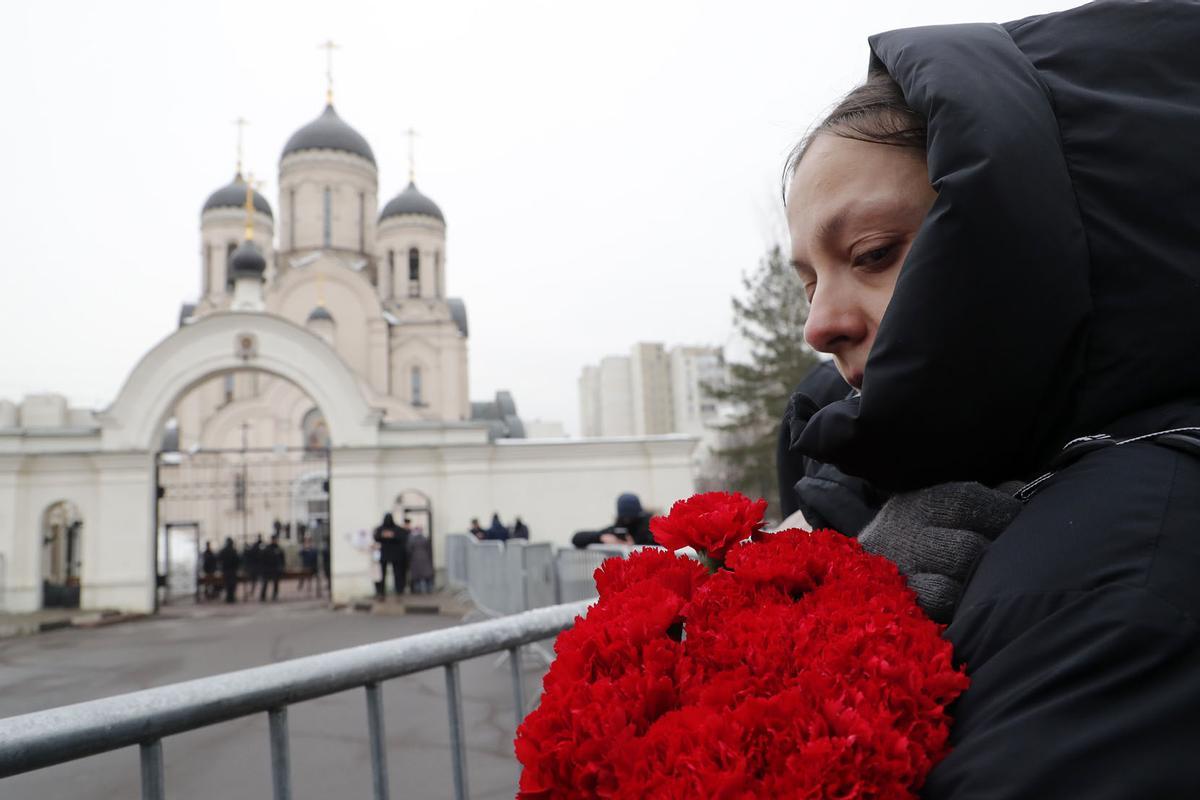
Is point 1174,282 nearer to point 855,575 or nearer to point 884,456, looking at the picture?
point 884,456

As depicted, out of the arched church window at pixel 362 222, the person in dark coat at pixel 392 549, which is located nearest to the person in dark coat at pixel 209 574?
the person in dark coat at pixel 392 549

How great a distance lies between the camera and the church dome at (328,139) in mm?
36656

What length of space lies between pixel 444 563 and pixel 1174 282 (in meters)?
19.1

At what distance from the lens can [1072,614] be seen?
692 millimetres

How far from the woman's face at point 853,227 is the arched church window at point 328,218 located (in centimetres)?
3861

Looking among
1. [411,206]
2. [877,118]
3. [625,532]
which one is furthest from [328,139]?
[877,118]

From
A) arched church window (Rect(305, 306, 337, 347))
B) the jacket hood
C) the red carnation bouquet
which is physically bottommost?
the red carnation bouquet

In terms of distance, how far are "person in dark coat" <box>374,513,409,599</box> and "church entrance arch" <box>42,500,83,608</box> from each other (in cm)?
747

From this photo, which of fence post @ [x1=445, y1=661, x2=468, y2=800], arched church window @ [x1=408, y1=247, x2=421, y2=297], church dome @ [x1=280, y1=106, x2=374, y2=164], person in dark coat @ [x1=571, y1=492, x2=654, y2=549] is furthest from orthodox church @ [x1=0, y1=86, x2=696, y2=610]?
fence post @ [x1=445, y1=661, x2=468, y2=800]

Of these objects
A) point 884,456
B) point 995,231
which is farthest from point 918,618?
point 995,231

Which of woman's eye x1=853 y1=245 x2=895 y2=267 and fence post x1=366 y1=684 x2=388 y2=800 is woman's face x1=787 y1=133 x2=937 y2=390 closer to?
woman's eye x1=853 y1=245 x2=895 y2=267

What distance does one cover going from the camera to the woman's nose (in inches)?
43.9

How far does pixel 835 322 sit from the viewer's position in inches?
44.4

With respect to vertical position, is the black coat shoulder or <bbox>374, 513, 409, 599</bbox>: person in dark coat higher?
the black coat shoulder
